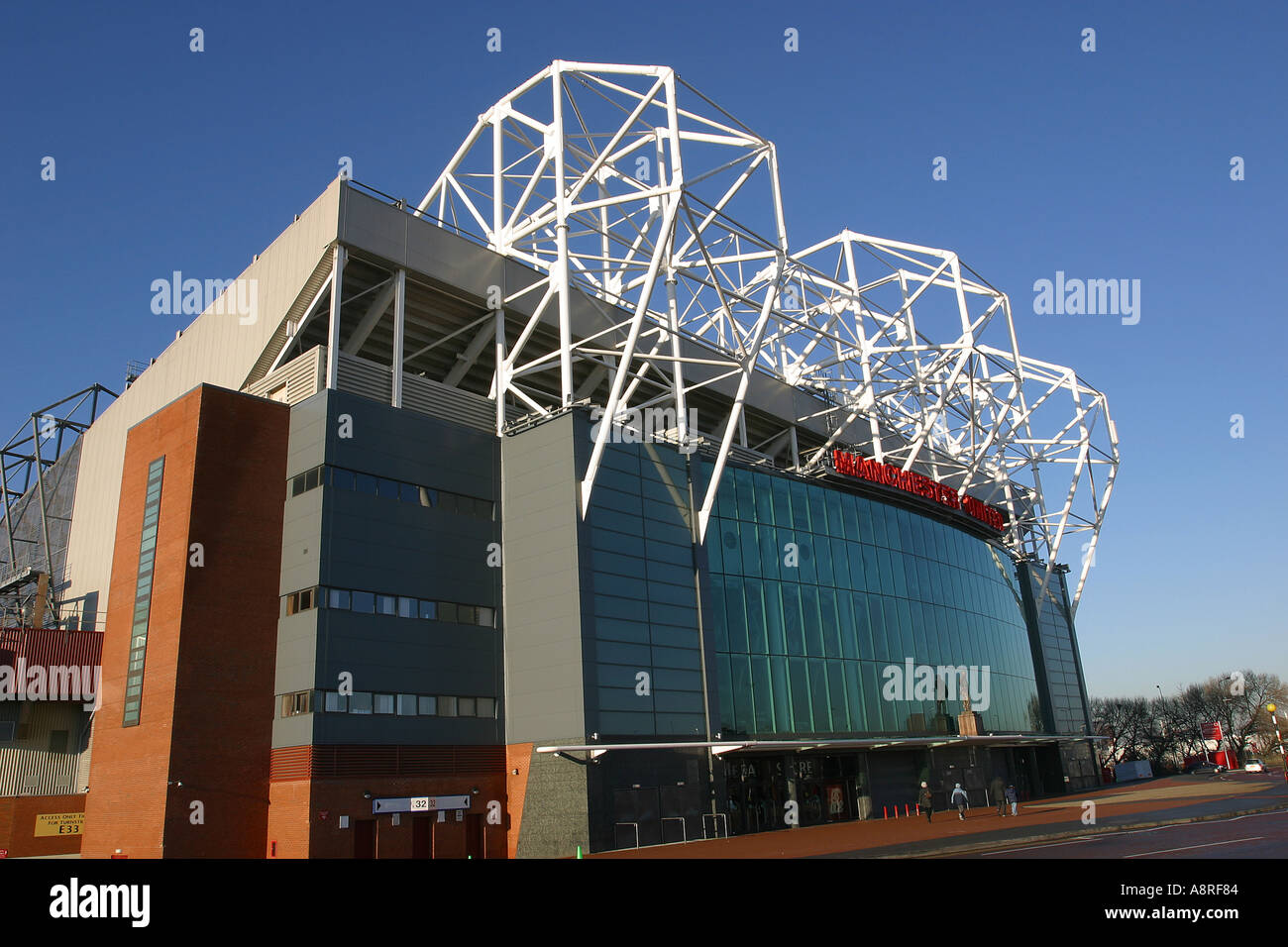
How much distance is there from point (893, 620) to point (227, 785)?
1408 inches

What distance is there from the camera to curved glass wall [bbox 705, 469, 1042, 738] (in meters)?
42.8

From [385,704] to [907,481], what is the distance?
34.1m

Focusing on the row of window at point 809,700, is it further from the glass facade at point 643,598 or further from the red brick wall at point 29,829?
the red brick wall at point 29,829

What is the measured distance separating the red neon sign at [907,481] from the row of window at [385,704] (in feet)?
81.0

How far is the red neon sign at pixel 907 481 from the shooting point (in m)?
51.3

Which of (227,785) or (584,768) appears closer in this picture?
(227,785)

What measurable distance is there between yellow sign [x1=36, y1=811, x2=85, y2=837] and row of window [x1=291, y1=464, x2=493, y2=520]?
20.2m

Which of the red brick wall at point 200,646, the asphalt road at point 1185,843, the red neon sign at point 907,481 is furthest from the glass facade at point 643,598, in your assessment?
the asphalt road at point 1185,843

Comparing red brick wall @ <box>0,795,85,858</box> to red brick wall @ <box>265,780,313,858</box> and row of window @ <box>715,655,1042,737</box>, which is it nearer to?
red brick wall @ <box>265,780,313,858</box>

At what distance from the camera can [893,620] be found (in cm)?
5291

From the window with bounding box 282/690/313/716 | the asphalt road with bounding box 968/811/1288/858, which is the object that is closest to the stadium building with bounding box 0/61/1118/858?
the window with bounding box 282/690/313/716

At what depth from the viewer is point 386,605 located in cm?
3362

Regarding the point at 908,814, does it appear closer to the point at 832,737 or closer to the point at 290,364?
the point at 832,737
